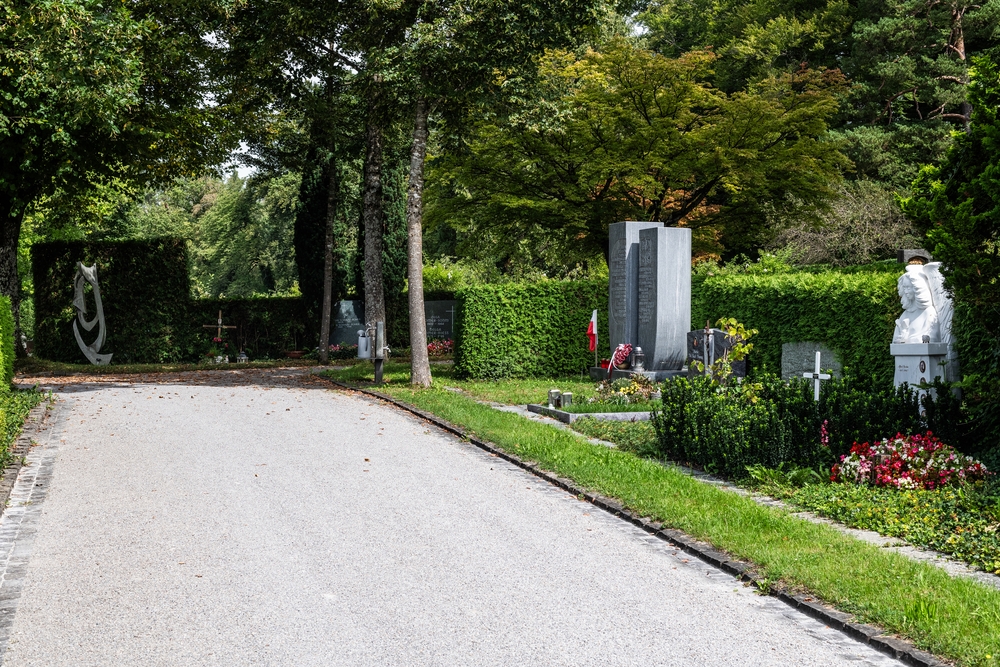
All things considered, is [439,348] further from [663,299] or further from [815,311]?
[815,311]

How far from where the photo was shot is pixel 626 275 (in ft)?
71.2

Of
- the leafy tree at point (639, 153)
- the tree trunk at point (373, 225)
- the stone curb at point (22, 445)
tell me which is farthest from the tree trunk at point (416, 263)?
the stone curb at point (22, 445)

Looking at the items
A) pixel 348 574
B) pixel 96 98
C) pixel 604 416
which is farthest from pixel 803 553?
pixel 96 98

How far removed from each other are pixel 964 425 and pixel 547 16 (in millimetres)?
12591

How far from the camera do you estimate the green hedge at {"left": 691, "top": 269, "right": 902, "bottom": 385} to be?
15391 millimetres

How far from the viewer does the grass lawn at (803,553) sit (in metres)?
5.70

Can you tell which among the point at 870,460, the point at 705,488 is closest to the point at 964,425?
the point at 870,460

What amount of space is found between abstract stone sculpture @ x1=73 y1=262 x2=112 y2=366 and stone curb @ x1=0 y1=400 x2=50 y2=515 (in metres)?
11.6

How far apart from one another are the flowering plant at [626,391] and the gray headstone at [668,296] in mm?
1955

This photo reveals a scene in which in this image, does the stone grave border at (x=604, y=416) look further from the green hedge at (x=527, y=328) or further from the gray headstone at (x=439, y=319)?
the gray headstone at (x=439, y=319)

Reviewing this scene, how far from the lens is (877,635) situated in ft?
18.7

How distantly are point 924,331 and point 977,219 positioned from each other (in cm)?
305

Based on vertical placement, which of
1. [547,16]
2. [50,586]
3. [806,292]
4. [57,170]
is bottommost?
[50,586]

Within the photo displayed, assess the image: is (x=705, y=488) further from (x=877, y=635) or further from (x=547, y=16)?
(x=547, y=16)
